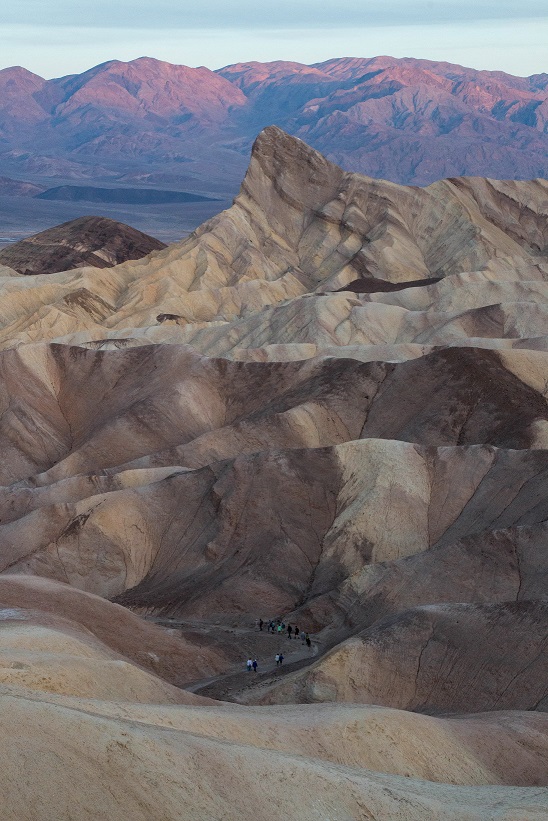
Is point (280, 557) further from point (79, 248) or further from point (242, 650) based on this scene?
point (79, 248)

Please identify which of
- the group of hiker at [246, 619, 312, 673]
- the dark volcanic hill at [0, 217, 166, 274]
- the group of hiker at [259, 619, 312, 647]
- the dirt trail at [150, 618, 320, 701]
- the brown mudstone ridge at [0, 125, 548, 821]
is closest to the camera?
the brown mudstone ridge at [0, 125, 548, 821]

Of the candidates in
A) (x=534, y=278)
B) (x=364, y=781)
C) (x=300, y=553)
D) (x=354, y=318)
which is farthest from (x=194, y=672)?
(x=534, y=278)

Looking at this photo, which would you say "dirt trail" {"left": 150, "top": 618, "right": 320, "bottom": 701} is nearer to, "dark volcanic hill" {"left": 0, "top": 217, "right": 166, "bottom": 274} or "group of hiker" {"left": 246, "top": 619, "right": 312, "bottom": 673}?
"group of hiker" {"left": 246, "top": 619, "right": 312, "bottom": 673}

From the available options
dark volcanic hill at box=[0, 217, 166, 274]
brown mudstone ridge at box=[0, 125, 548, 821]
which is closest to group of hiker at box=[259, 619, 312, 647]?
brown mudstone ridge at box=[0, 125, 548, 821]

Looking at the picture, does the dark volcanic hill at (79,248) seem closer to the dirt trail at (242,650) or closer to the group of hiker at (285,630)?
the group of hiker at (285,630)

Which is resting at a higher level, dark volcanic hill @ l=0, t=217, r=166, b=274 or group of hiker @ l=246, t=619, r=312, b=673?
dark volcanic hill @ l=0, t=217, r=166, b=274

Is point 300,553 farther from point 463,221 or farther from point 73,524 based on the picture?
point 463,221
